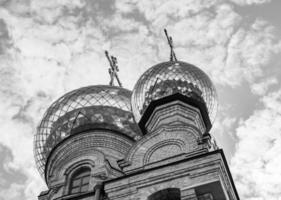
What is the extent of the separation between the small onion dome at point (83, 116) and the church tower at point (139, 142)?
2 centimetres

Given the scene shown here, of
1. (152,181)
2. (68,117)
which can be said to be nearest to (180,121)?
(152,181)

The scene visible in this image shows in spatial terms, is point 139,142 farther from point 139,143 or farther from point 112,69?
point 112,69

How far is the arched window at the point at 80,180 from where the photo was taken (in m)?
11.0

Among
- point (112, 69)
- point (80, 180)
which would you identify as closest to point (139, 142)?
point (80, 180)

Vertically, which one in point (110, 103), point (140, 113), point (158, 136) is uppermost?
point (110, 103)

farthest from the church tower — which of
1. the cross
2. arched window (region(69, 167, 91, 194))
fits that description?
the cross

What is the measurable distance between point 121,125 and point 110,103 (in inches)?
30.5

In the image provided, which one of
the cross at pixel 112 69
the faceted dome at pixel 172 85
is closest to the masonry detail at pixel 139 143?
the faceted dome at pixel 172 85

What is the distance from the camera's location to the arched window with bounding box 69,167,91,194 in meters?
11.0

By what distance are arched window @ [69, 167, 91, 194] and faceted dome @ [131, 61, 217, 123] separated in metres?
1.65

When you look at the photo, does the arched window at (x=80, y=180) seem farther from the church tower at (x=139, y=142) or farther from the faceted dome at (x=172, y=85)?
the faceted dome at (x=172, y=85)

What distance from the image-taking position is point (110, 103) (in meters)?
12.8

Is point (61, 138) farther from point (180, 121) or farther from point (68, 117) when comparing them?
point (180, 121)

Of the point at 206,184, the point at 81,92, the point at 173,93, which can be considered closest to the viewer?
the point at 206,184
